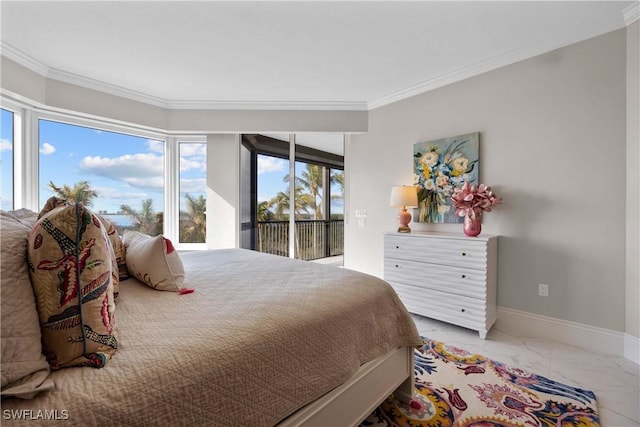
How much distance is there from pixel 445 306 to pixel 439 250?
1.66 ft

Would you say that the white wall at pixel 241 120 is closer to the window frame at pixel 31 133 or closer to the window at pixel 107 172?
the window frame at pixel 31 133

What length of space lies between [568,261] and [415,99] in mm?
2169

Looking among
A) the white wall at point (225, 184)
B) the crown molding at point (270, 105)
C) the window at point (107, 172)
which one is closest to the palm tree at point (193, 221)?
the white wall at point (225, 184)

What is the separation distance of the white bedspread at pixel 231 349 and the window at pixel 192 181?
8.98ft

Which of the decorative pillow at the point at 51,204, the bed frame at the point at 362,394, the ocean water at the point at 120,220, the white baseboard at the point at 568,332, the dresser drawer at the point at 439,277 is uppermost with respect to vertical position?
the decorative pillow at the point at 51,204

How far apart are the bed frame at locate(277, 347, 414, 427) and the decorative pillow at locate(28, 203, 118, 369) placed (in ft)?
2.11

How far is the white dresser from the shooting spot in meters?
2.36

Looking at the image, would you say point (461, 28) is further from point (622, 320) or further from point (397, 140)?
point (622, 320)

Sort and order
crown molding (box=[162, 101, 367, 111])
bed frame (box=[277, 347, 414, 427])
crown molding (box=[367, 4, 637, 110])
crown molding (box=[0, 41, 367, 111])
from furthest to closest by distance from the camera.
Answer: crown molding (box=[162, 101, 367, 111])
crown molding (box=[0, 41, 367, 111])
crown molding (box=[367, 4, 637, 110])
bed frame (box=[277, 347, 414, 427])

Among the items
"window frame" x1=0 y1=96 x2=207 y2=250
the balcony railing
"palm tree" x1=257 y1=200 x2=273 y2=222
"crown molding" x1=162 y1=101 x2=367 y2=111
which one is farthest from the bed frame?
"window frame" x1=0 y1=96 x2=207 y2=250

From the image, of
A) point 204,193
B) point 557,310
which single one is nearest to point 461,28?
point 557,310

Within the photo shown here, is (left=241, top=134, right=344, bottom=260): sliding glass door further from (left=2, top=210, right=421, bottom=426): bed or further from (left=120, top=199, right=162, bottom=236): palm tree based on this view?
(left=2, top=210, right=421, bottom=426): bed

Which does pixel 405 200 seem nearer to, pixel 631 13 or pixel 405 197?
pixel 405 197

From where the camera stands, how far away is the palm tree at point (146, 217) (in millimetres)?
3723
